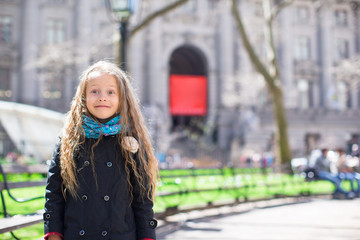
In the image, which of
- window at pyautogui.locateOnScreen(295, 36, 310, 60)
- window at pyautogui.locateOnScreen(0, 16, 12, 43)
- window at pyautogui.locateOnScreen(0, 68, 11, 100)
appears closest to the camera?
window at pyautogui.locateOnScreen(0, 68, 11, 100)

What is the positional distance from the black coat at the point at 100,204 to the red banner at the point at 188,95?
29.4 m

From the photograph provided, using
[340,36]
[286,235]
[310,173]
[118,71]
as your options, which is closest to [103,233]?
[118,71]

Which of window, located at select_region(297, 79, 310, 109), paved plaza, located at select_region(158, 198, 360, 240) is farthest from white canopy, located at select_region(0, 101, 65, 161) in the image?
window, located at select_region(297, 79, 310, 109)

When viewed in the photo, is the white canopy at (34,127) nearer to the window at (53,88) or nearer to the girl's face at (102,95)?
the girl's face at (102,95)

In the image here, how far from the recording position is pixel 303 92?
3619 cm

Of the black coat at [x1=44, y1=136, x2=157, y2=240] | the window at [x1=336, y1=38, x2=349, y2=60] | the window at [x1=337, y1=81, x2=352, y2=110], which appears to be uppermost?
the window at [x1=336, y1=38, x2=349, y2=60]

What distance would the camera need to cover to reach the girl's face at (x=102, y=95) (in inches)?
105

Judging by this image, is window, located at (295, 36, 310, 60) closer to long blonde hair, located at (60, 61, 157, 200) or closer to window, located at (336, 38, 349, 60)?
window, located at (336, 38, 349, 60)

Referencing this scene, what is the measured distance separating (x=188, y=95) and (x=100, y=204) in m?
30.3

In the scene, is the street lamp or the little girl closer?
the little girl

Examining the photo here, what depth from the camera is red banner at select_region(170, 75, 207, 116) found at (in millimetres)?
32156

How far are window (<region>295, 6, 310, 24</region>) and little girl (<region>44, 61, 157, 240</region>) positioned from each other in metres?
36.9

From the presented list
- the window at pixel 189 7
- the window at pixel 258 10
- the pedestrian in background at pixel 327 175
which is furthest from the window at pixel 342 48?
the pedestrian in background at pixel 327 175

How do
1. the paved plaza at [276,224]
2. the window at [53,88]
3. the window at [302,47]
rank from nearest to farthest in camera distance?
the paved plaza at [276,224] → the window at [53,88] → the window at [302,47]
